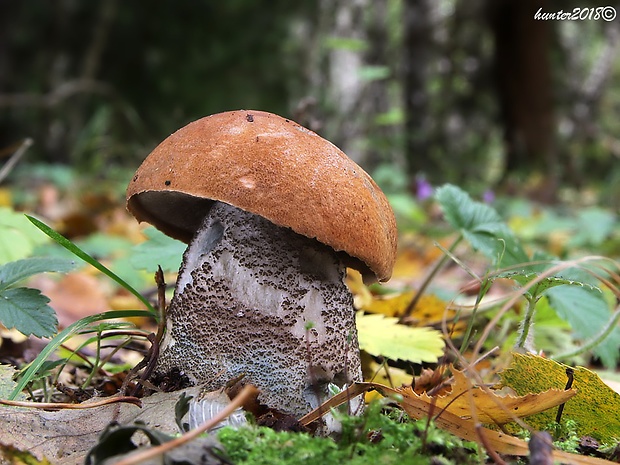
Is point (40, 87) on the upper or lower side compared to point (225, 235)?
upper

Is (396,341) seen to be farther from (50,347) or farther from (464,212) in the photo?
(50,347)

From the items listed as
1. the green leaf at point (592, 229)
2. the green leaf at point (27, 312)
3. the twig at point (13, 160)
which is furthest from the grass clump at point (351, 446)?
the green leaf at point (592, 229)

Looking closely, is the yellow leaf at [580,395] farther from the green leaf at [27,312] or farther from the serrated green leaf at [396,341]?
the green leaf at [27,312]

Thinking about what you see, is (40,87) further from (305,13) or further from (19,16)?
(305,13)

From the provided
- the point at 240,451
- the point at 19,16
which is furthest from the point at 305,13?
the point at 240,451

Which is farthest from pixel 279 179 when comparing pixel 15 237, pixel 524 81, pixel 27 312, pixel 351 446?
pixel 524 81

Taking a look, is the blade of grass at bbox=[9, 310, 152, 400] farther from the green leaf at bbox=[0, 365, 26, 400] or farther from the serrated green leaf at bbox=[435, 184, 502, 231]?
the serrated green leaf at bbox=[435, 184, 502, 231]

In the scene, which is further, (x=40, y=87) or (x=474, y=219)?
(x=40, y=87)
